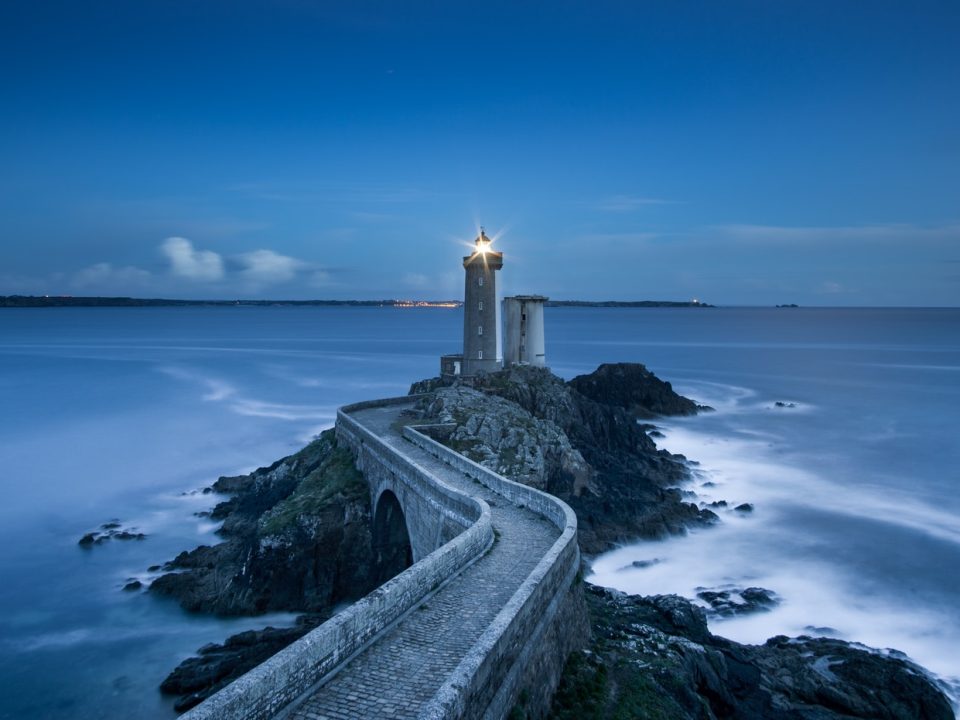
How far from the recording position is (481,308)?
34469mm

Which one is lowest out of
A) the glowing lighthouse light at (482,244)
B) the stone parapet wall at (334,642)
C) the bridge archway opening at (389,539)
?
the bridge archway opening at (389,539)

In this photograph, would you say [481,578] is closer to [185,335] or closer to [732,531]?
[732,531]

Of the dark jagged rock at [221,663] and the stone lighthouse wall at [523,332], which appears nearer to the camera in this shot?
the dark jagged rock at [221,663]

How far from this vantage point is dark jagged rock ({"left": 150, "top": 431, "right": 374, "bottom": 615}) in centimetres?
1942

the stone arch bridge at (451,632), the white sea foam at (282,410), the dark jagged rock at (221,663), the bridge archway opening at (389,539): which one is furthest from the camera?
the white sea foam at (282,410)

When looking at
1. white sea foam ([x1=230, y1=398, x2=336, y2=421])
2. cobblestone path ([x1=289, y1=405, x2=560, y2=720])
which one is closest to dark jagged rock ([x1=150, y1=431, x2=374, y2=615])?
cobblestone path ([x1=289, y1=405, x2=560, y2=720])

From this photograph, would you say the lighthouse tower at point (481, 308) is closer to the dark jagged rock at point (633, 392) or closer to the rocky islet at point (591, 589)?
the rocky islet at point (591, 589)

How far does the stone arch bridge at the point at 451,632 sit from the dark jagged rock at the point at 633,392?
95.7 ft

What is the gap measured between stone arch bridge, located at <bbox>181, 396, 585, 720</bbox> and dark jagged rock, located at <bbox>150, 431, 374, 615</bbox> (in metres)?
4.16

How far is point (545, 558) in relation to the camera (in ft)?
38.3

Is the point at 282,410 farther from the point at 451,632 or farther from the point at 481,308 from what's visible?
the point at 451,632

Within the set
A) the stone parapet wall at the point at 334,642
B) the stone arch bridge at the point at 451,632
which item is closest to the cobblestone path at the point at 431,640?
the stone arch bridge at the point at 451,632

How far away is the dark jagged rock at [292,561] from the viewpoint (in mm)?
19422

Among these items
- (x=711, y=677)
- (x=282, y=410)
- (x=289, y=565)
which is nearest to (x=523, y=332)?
(x=289, y=565)
